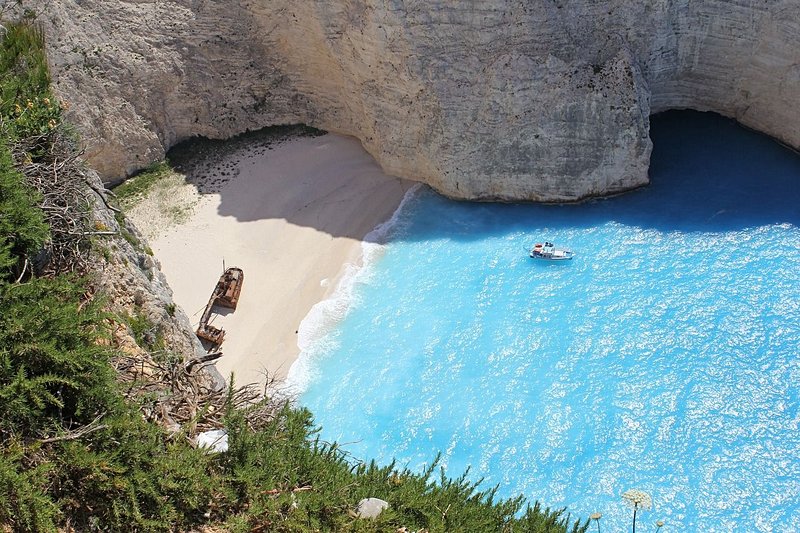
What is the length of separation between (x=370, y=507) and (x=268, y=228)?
1784 cm

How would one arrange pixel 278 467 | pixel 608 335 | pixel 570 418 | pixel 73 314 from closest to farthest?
pixel 73 314, pixel 278 467, pixel 570 418, pixel 608 335

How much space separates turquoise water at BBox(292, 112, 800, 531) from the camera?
1891 centimetres

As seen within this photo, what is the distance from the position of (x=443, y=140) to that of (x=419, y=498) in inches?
696

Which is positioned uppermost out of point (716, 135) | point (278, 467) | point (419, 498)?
point (716, 135)

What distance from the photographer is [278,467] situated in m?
11.2

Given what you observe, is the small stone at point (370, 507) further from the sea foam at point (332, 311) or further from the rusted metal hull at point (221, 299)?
the rusted metal hull at point (221, 299)

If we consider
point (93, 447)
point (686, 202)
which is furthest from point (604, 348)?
point (93, 447)

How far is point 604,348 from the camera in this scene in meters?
22.0

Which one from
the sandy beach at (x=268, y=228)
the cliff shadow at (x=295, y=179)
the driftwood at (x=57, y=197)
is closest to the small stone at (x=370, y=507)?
the driftwood at (x=57, y=197)

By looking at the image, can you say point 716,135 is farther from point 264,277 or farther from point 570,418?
point 264,277

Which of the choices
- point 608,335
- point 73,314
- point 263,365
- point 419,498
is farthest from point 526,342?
point 73,314

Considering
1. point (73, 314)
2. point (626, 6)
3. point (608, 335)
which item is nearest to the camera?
point (73, 314)

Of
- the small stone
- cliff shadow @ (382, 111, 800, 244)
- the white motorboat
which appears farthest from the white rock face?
the small stone

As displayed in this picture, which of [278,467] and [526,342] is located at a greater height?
[278,467]
